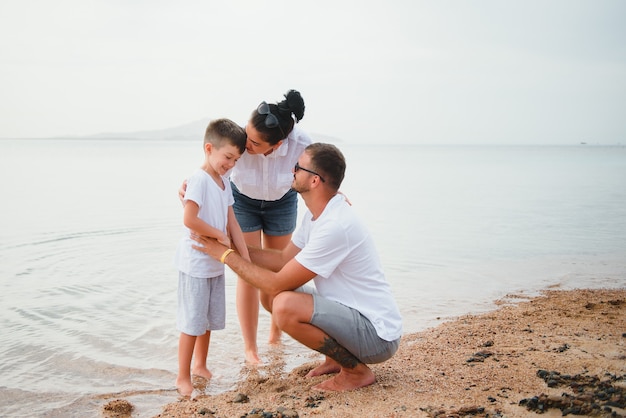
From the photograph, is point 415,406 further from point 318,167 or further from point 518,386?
point 318,167

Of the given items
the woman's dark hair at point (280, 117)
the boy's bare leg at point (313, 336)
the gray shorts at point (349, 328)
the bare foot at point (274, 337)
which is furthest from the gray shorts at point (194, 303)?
the bare foot at point (274, 337)

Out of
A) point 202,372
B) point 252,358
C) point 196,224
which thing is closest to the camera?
point 196,224

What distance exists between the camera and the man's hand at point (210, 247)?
12.0 feet

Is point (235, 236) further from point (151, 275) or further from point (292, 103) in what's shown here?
point (151, 275)

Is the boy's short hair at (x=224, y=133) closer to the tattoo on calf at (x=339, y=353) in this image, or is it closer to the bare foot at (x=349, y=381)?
the tattoo on calf at (x=339, y=353)

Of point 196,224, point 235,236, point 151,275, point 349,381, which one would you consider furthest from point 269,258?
point 151,275

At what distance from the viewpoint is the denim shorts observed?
4566mm

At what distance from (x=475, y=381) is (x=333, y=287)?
40.8 inches

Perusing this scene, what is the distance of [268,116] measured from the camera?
3816mm

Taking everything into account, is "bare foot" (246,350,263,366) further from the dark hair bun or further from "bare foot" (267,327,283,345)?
the dark hair bun

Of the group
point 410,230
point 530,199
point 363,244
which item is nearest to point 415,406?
point 363,244

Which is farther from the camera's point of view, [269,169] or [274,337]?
[274,337]

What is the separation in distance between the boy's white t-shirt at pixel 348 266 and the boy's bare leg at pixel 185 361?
3.31 feet

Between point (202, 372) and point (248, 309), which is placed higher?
point (248, 309)
